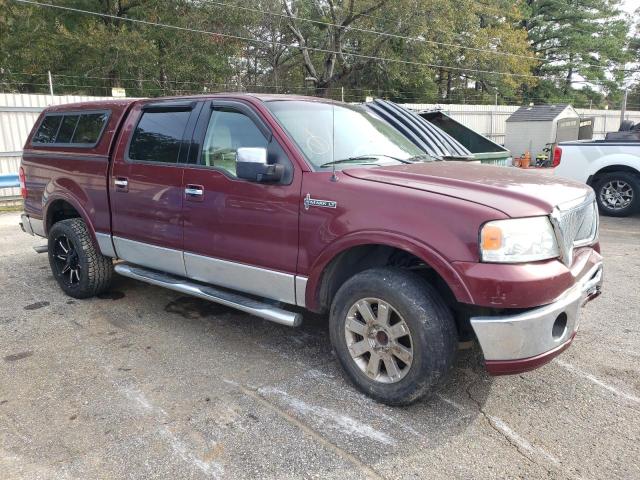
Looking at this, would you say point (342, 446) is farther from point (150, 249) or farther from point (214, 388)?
point (150, 249)

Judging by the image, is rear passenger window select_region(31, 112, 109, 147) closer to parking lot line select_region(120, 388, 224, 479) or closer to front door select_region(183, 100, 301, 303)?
front door select_region(183, 100, 301, 303)

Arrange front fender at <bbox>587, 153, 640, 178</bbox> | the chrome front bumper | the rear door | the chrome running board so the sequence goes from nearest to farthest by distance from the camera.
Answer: the chrome front bumper → the chrome running board → the rear door → front fender at <bbox>587, 153, 640, 178</bbox>

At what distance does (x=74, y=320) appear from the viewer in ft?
15.4

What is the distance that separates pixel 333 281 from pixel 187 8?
81.0 feet

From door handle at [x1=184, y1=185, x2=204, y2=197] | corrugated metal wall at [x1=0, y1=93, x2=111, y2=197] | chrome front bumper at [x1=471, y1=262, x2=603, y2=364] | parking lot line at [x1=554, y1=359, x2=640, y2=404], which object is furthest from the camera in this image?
corrugated metal wall at [x1=0, y1=93, x2=111, y2=197]

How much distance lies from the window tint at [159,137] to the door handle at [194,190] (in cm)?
31

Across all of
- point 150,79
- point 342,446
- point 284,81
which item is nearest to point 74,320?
point 342,446

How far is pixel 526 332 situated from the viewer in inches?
108

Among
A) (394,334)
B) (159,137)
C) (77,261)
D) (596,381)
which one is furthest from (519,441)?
(77,261)

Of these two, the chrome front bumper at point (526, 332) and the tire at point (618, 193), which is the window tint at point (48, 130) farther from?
the tire at point (618, 193)

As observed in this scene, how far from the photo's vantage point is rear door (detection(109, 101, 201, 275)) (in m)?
4.23

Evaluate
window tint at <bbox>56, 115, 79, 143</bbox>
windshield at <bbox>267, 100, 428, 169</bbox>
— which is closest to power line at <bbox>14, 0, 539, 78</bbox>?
window tint at <bbox>56, 115, 79, 143</bbox>

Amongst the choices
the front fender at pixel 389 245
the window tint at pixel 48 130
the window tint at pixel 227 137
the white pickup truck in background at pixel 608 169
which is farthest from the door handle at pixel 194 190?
the white pickup truck in background at pixel 608 169

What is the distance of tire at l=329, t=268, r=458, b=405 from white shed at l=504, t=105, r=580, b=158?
2330 cm
